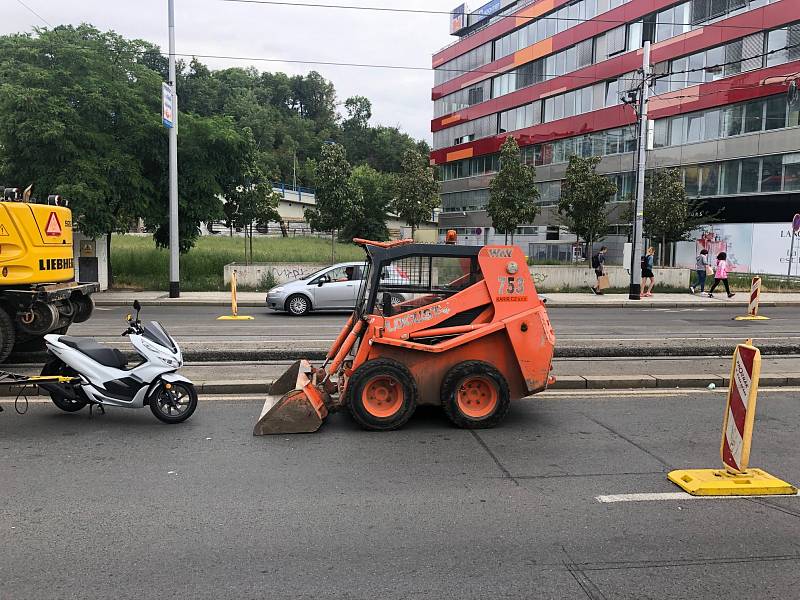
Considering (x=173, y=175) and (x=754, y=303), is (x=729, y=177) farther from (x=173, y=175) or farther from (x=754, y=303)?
(x=173, y=175)

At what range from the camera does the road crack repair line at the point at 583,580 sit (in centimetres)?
366

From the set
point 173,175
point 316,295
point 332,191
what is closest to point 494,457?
point 316,295

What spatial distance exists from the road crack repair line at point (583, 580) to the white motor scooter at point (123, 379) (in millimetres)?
4394

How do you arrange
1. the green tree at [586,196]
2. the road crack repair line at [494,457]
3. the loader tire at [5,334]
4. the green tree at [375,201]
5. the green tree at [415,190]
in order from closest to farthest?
the road crack repair line at [494,457] < the loader tire at [5,334] < the green tree at [586,196] < the green tree at [415,190] < the green tree at [375,201]

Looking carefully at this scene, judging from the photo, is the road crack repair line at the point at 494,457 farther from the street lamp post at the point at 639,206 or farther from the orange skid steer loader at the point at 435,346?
the street lamp post at the point at 639,206

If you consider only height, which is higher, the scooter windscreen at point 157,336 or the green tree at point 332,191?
the green tree at point 332,191

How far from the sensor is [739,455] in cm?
524

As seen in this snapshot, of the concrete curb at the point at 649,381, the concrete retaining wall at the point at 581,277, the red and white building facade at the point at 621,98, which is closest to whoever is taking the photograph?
the concrete curb at the point at 649,381

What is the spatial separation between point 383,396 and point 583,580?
330cm

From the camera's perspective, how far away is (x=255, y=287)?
25.1 m

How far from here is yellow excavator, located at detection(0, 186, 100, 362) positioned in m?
9.18

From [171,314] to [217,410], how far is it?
35.9 feet

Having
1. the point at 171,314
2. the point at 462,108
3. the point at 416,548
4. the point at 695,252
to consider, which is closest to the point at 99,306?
the point at 171,314

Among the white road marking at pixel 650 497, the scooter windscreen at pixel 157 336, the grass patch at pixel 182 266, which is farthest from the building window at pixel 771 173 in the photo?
the scooter windscreen at pixel 157 336
